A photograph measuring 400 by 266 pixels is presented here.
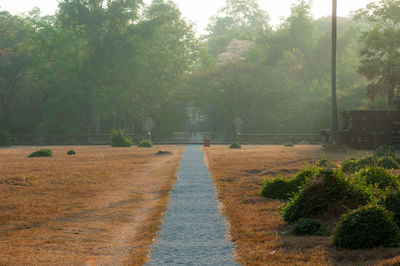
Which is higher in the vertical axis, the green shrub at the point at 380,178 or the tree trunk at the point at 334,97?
the tree trunk at the point at 334,97

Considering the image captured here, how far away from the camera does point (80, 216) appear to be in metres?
11.0

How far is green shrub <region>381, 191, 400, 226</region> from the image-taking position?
8.61m

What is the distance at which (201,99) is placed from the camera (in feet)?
220

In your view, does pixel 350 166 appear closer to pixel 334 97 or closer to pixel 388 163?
pixel 388 163

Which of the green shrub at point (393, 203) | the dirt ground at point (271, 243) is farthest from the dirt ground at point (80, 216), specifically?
the green shrub at point (393, 203)

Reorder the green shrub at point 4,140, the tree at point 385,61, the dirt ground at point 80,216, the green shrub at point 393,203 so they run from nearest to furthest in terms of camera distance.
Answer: the dirt ground at point 80,216 → the green shrub at point 393,203 → the tree at point 385,61 → the green shrub at point 4,140

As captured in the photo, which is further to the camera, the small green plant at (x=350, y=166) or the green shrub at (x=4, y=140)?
the green shrub at (x=4, y=140)

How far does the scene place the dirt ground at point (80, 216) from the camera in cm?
741

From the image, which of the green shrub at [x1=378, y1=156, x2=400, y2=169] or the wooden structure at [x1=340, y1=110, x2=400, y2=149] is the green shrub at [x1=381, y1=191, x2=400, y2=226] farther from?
the wooden structure at [x1=340, y1=110, x2=400, y2=149]

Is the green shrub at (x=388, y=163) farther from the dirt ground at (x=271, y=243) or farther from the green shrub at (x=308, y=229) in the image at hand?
the green shrub at (x=308, y=229)

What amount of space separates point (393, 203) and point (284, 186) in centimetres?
486

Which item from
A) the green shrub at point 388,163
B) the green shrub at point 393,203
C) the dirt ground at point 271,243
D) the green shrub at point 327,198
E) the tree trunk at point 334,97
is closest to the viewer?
the dirt ground at point 271,243

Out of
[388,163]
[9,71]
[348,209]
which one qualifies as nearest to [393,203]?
[348,209]

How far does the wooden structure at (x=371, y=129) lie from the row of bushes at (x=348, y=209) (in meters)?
24.2
